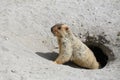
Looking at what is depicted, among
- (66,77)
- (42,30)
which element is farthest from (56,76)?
(42,30)

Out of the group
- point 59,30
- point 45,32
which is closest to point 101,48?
point 45,32

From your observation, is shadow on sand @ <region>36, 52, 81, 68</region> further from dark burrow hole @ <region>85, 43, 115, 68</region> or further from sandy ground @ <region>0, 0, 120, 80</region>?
dark burrow hole @ <region>85, 43, 115, 68</region>

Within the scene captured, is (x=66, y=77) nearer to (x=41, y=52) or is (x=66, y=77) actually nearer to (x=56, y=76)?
(x=56, y=76)

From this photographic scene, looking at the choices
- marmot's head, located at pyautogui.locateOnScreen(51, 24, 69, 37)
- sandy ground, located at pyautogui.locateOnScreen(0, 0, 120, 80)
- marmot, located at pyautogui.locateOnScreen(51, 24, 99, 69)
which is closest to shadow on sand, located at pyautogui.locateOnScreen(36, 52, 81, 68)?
sandy ground, located at pyautogui.locateOnScreen(0, 0, 120, 80)

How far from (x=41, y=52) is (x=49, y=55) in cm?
20

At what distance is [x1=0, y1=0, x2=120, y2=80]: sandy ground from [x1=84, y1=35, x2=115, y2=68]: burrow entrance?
0.11m

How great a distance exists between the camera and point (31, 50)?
21.3 feet

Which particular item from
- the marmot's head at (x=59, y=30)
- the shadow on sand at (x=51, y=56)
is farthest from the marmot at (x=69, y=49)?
the shadow on sand at (x=51, y=56)

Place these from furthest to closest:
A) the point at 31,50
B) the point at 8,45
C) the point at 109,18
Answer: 1. the point at 109,18
2. the point at 31,50
3. the point at 8,45

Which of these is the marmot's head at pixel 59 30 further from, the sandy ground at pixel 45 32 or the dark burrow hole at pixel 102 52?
the dark burrow hole at pixel 102 52

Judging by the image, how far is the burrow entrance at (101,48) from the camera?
7.33m

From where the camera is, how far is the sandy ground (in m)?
5.42

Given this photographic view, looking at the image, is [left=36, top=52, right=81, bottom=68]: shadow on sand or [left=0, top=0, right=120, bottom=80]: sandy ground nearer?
[left=0, top=0, right=120, bottom=80]: sandy ground

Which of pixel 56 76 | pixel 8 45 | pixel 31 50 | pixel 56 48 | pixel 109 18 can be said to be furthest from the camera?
pixel 109 18
